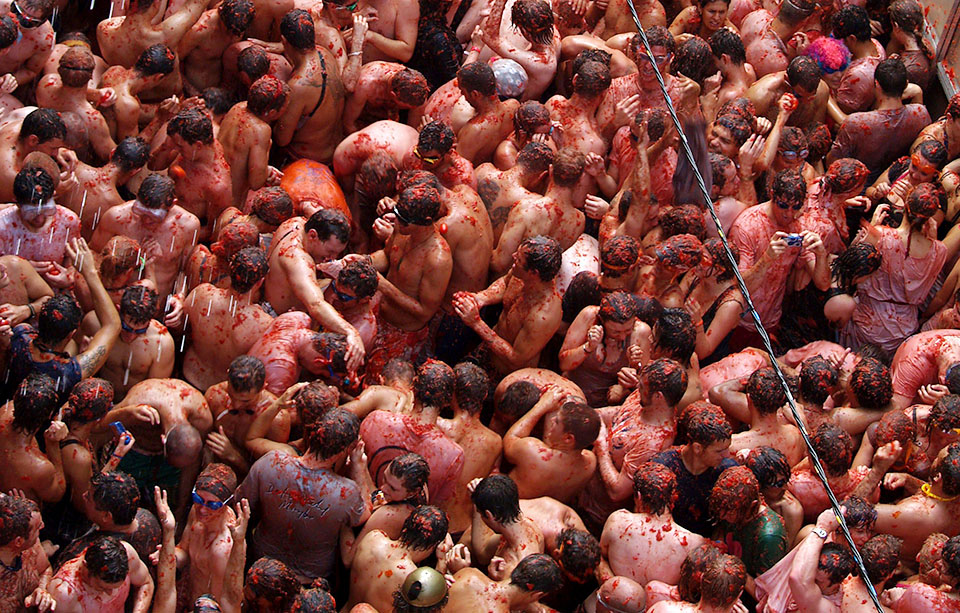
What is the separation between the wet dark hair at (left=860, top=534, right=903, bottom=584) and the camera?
7.25 meters

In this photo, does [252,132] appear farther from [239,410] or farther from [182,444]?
[182,444]

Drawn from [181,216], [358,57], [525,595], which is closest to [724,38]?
[358,57]

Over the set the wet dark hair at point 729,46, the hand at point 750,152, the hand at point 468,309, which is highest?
the wet dark hair at point 729,46

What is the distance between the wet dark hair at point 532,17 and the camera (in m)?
9.60

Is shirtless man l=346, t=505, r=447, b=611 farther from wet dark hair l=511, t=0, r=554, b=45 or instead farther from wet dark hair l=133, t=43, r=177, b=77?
wet dark hair l=511, t=0, r=554, b=45

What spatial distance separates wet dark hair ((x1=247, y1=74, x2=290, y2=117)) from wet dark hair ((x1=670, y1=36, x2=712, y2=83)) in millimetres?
2807

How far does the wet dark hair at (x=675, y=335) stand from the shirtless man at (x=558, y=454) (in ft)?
2.41

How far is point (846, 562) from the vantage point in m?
7.00

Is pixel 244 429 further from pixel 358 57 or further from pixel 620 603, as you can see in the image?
pixel 358 57

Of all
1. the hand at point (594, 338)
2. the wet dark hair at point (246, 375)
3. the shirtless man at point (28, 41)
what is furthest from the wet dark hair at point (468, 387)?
the shirtless man at point (28, 41)

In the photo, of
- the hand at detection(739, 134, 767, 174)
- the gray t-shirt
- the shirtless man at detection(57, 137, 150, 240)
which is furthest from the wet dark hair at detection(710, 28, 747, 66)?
the gray t-shirt

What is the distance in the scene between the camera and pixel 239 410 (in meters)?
7.41

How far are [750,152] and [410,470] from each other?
371 cm

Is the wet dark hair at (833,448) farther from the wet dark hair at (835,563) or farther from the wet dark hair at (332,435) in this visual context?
the wet dark hair at (332,435)
